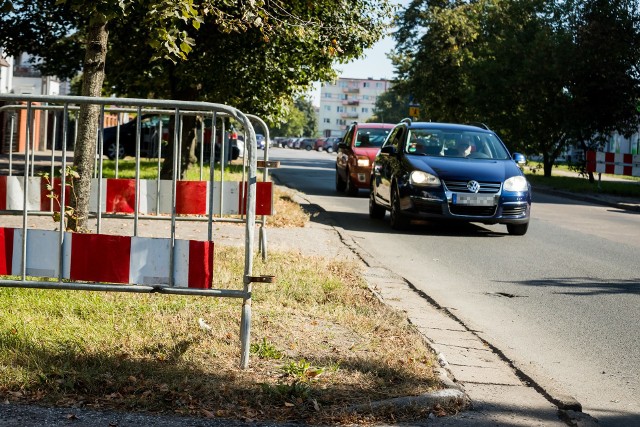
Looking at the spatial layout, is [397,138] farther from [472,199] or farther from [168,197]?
[168,197]

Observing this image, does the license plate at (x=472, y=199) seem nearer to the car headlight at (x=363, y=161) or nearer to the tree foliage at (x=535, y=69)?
the car headlight at (x=363, y=161)

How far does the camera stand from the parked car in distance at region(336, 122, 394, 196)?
75.2 ft

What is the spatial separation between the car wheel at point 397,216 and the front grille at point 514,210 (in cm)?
144

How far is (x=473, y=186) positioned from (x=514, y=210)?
2.40 feet

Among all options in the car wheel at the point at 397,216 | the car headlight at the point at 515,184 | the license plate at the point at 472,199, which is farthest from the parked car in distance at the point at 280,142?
the license plate at the point at 472,199

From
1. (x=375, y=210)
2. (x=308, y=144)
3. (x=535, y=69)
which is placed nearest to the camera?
(x=375, y=210)

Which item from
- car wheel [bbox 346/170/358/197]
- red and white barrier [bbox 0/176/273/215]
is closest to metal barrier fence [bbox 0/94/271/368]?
red and white barrier [bbox 0/176/273/215]

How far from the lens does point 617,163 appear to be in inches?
1112

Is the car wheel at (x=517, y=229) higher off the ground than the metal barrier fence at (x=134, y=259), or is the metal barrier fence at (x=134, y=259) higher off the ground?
the metal barrier fence at (x=134, y=259)

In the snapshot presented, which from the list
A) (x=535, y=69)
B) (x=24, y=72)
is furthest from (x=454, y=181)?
(x=24, y=72)

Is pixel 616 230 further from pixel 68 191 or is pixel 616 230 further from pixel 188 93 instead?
pixel 188 93

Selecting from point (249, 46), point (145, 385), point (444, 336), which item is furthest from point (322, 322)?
point (249, 46)

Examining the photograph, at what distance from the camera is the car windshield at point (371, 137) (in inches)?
930

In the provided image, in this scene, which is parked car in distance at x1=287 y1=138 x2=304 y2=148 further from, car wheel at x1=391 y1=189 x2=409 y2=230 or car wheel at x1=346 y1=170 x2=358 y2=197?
car wheel at x1=391 y1=189 x2=409 y2=230
